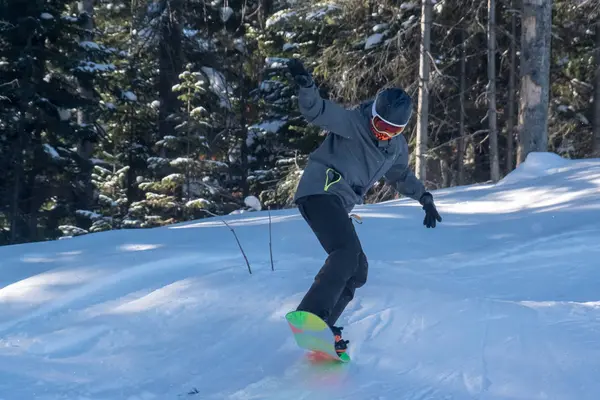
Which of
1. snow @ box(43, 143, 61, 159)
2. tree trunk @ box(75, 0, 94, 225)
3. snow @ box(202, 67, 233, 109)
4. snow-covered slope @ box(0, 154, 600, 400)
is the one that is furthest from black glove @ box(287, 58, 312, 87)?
snow @ box(202, 67, 233, 109)

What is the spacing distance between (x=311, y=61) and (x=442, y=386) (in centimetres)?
1626

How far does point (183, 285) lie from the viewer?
4.51 m

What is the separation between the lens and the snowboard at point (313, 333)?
3.20 metres

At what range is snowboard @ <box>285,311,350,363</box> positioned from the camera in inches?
126

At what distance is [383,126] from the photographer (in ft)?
12.2

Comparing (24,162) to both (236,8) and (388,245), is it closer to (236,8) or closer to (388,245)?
(236,8)

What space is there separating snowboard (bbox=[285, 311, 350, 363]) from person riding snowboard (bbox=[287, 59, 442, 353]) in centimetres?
9

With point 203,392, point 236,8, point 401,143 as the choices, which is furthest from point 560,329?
point 236,8

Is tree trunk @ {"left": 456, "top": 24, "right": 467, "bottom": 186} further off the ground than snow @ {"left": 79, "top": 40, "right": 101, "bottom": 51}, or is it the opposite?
snow @ {"left": 79, "top": 40, "right": 101, "bottom": 51}

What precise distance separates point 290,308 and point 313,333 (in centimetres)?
80

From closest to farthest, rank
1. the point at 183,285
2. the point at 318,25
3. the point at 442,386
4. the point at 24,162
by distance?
1. the point at 442,386
2. the point at 183,285
3. the point at 24,162
4. the point at 318,25

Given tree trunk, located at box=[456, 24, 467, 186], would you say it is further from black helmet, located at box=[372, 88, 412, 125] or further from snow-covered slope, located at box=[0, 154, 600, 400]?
black helmet, located at box=[372, 88, 412, 125]

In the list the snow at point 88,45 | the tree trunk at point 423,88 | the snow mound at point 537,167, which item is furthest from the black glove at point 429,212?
the snow at point 88,45

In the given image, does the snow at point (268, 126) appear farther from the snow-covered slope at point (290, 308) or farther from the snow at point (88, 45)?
the snow-covered slope at point (290, 308)
